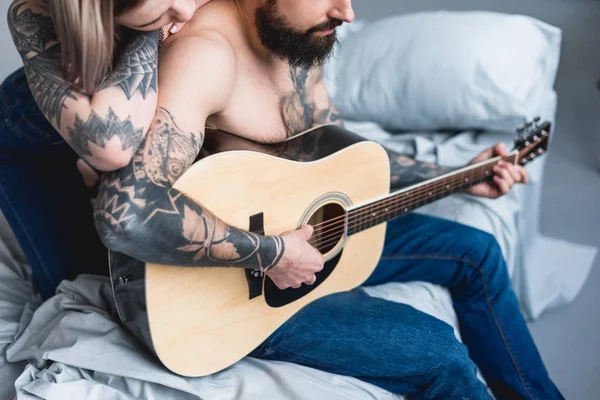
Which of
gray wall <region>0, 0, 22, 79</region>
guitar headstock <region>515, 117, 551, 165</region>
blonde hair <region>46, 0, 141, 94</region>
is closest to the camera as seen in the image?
blonde hair <region>46, 0, 141, 94</region>

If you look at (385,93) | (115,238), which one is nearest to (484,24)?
(385,93)

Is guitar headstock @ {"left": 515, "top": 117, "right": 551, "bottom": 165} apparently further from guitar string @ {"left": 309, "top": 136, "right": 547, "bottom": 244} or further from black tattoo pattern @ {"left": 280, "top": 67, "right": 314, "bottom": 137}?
black tattoo pattern @ {"left": 280, "top": 67, "right": 314, "bottom": 137}

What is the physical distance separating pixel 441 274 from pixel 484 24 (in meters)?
0.85

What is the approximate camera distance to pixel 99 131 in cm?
88

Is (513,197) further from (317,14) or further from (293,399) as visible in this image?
(293,399)

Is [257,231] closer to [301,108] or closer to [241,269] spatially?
[241,269]

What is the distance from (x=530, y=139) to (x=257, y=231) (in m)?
0.83

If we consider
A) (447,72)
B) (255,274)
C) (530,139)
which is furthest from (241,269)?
(447,72)

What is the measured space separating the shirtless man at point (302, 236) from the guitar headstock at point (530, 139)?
8 cm

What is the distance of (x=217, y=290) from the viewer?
1.07 m

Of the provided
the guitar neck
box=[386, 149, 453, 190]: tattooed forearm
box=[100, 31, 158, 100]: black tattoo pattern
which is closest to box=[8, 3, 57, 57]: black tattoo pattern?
box=[100, 31, 158, 100]: black tattoo pattern

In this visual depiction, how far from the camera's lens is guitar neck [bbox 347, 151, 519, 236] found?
4.16ft

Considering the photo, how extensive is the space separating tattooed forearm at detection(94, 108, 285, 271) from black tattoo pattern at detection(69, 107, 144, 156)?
0.14ft

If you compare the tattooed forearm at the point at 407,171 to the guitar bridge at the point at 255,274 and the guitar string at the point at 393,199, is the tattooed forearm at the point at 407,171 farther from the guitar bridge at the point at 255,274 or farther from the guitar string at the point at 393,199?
the guitar bridge at the point at 255,274
